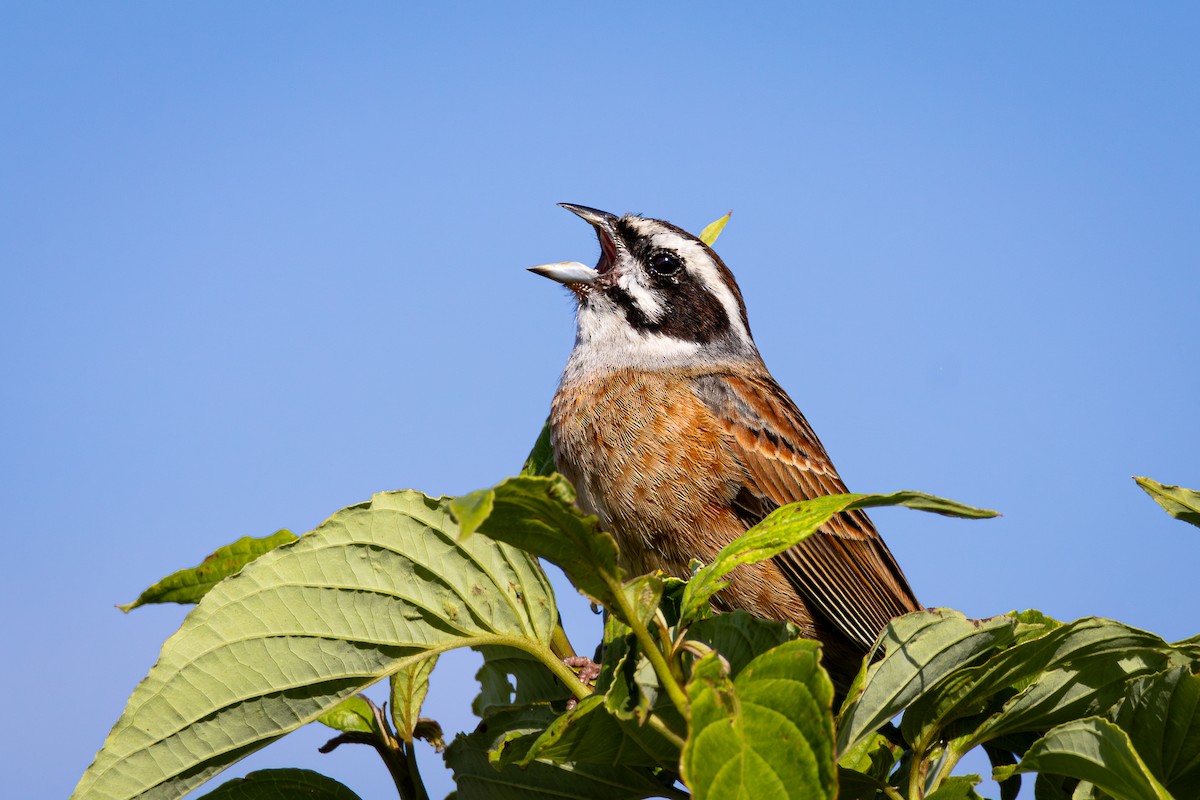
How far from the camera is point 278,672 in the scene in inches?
77.0

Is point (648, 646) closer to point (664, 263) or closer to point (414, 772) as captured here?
point (414, 772)

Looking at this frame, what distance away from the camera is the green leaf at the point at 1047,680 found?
1.92 meters

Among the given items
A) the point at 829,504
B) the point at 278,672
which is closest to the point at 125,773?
the point at 278,672

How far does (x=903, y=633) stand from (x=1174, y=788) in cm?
62

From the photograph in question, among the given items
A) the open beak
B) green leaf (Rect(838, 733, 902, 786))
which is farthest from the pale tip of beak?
green leaf (Rect(838, 733, 902, 786))

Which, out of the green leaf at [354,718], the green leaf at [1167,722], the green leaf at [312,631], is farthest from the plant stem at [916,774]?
the green leaf at [354,718]

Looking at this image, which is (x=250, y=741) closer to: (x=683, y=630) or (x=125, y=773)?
(x=125, y=773)

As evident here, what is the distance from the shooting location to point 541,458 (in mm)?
3631

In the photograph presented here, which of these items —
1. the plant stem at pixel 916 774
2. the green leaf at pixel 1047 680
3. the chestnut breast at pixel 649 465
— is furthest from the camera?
the chestnut breast at pixel 649 465

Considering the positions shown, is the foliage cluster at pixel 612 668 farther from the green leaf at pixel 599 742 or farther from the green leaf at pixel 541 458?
the green leaf at pixel 541 458

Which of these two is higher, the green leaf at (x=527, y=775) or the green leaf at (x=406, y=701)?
the green leaf at (x=406, y=701)

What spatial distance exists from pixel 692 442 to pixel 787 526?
294cm

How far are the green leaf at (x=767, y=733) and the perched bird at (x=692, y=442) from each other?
254 cm

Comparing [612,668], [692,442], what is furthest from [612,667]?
[692,442]
